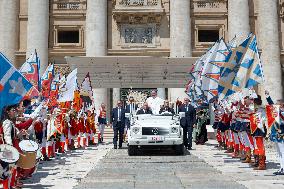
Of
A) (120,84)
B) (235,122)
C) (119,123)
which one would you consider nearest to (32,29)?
(120,84)

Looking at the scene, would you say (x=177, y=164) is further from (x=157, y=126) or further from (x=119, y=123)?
(x=119, y=123)

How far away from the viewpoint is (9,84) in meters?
7.31

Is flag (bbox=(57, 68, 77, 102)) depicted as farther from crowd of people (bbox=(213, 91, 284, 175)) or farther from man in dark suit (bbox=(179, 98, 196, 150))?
crowd of people (bbox=(213, 91, 284, 175))

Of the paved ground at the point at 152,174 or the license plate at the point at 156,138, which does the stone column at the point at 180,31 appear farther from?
the paved ground at the point at 152,174

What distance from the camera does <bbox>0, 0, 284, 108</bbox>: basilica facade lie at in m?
34.2

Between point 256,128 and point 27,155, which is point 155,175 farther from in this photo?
point 27,155

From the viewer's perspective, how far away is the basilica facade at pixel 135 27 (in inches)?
1347

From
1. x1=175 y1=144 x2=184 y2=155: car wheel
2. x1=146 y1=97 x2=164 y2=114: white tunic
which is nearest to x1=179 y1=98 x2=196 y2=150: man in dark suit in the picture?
x1=146 y1=97 x2=164 y2=114: white tunic

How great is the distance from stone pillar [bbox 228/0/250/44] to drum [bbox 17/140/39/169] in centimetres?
2867

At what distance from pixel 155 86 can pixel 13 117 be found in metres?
→ 24.5

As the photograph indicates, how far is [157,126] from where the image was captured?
1426cm

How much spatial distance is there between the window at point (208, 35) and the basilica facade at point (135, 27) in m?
0.67

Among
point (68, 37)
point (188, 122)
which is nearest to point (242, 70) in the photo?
point (188, 122)

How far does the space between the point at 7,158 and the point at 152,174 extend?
3.75 m
